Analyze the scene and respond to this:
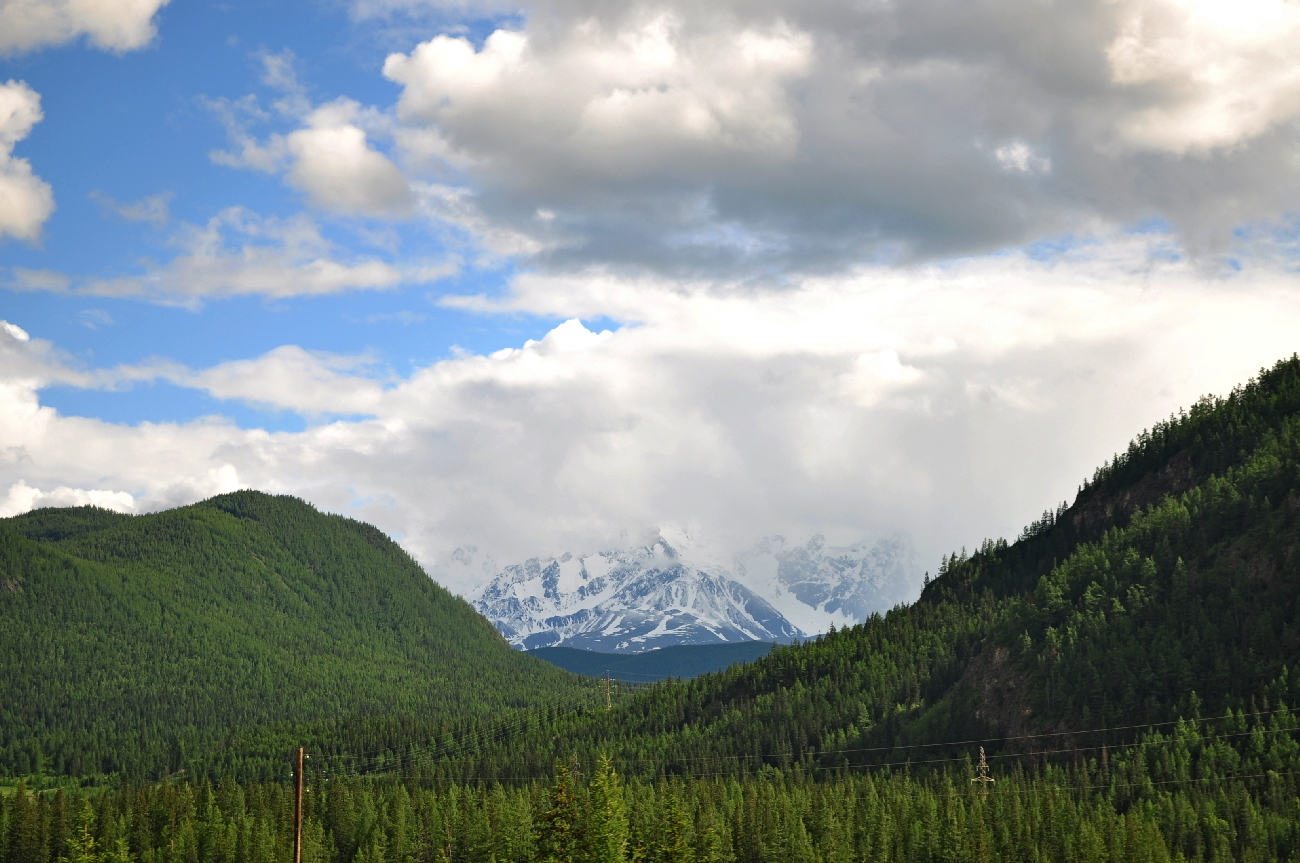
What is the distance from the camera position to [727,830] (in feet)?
598

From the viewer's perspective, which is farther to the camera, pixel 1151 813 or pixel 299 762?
pixel 1151 813

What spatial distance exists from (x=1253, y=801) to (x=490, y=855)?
114m

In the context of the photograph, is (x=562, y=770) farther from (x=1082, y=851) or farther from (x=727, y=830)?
(x=1082, y=851)

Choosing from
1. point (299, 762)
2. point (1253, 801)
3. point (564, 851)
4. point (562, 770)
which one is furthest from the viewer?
point (1253, 801)

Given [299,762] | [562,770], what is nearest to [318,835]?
[562,770]

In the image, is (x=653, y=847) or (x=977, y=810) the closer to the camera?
(x=653, y=847)

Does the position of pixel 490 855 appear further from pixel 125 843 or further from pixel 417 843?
pixel 125 843

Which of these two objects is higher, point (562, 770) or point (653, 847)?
point (562, 770)

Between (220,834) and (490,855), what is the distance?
148ft

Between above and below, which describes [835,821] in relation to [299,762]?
below

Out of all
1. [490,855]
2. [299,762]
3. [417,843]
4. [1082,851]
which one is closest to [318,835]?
[417,843]

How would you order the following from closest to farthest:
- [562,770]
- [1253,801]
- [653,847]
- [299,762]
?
[299,762], [562,770], [653,847], [1253,801]

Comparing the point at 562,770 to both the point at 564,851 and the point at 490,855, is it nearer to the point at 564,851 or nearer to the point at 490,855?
the point at 564,851

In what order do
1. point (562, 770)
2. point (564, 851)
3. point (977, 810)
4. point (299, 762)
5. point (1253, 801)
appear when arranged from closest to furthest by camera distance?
point (299, 762), point (564, 851), point (562, 770), point (977, 810), point (1253, 801)
